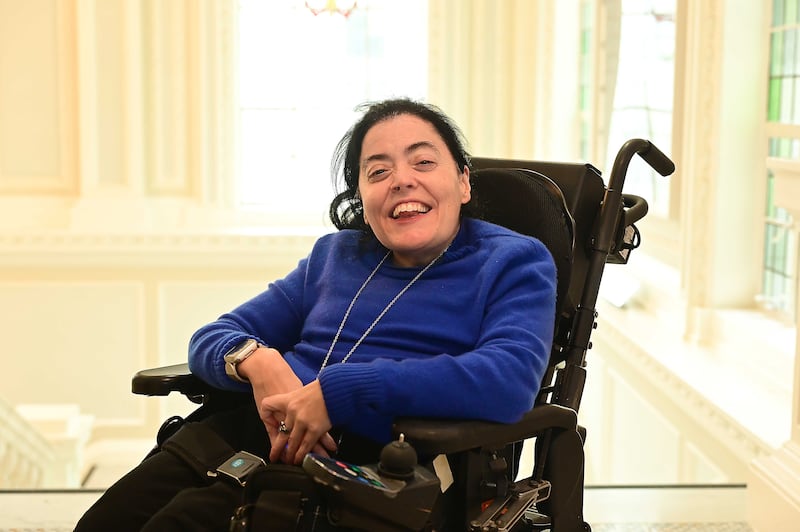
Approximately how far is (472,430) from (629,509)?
1327 millimetres

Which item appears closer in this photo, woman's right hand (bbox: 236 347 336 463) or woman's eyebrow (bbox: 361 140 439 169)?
woman's right hand (bbox: 236 347 336 463)

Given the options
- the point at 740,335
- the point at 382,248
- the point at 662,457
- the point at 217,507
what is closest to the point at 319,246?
the point at 382,248

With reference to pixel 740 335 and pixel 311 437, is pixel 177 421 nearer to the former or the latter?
pixel 311 437

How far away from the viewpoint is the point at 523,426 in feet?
5.54

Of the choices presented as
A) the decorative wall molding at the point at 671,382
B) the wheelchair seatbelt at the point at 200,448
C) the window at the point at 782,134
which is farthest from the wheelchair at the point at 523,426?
the window at the point at 782,134

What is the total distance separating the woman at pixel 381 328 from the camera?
169 cm

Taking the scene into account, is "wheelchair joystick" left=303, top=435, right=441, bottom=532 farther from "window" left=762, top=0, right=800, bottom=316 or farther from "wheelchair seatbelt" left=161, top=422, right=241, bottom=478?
"window" left=762, top=0, right=800, bottom=316

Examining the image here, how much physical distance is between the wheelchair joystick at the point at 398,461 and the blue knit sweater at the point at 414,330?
149 mm

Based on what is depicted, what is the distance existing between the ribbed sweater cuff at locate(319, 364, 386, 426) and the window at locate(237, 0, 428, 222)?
12.8 feet

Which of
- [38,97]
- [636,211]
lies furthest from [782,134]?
[38,97]

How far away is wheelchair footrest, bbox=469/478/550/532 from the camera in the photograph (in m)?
1.68

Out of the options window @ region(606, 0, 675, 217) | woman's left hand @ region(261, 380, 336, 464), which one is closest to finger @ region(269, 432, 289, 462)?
woman's left hand @ region(261, 380, 336, 464)

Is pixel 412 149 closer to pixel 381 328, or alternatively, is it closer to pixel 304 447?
pixel 381 328

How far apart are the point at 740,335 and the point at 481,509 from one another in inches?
Result: 62.1
